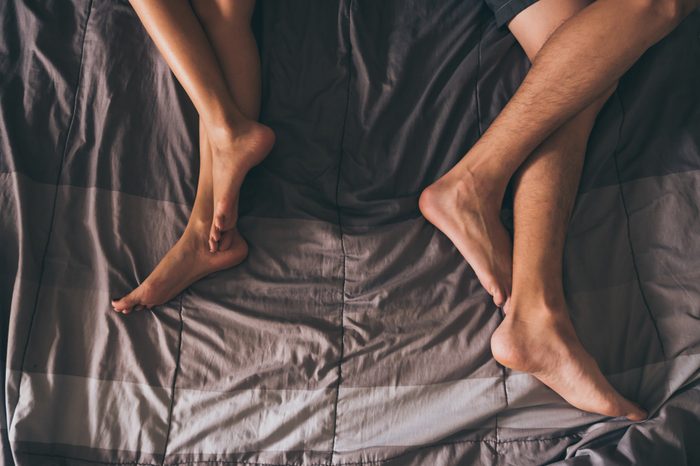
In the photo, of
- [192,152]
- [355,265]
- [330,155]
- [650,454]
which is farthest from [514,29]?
[650,454]

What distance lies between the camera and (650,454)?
1.03m

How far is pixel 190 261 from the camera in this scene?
1.18m

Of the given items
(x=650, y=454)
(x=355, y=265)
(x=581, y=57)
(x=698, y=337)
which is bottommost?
(x=650, y=454)

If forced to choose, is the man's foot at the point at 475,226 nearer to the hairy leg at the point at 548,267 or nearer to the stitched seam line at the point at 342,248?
the hairy leg at the point at 548,267

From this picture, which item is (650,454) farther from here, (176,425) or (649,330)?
(176,425)

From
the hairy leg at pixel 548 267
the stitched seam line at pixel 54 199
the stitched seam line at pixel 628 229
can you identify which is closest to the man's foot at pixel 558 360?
the hairy leg at pixel 548 267

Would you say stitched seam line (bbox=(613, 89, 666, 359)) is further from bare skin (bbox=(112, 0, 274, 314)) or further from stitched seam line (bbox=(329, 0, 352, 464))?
bare skin (bbox=(112, 0, 274, 314))

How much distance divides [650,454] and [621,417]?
8 centimetres

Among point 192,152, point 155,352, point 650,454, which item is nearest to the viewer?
point 650,454

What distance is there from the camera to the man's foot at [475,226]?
1.18 meters

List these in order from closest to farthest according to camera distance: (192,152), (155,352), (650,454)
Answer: (650,454), (155,352), (192,152)

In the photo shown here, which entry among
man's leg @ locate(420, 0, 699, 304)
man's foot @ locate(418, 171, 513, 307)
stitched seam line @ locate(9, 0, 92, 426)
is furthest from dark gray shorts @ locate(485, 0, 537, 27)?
stitched seam line @ locate(9, 0, 92, 426)

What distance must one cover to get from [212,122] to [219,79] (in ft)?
0.28

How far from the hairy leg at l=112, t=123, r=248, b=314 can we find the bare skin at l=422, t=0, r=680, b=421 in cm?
37
